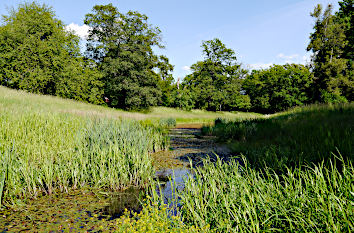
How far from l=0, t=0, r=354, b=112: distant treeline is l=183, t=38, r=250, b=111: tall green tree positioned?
204mm

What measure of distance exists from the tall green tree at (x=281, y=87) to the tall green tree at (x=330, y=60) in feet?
29.3

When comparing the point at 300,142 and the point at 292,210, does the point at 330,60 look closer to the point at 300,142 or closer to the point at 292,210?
the point at 300,142

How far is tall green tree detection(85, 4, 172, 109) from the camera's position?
102 ft

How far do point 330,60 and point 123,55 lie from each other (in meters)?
30.2

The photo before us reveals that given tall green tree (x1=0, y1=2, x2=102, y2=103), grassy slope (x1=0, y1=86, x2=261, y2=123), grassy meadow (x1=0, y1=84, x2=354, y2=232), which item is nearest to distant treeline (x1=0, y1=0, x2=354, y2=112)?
tall green tree (x1=0, y1=2, x2=102, y2=103)

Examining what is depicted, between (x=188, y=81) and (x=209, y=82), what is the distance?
6088mm

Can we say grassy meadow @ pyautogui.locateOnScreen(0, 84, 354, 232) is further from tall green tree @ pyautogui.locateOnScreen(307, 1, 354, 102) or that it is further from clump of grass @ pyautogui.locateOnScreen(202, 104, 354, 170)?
tall green tree @ pyautogui.locateOnScreen(307, 1, 354, 102)

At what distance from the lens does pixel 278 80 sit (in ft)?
150

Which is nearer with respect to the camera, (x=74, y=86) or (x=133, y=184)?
(x=133, y=184)

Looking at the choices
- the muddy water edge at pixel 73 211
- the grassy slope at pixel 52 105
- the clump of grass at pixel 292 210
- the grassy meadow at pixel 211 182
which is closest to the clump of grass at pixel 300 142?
the grassy meadow at pixel 211 182

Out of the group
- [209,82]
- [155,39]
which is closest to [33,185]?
[155,39]

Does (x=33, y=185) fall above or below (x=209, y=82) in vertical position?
below

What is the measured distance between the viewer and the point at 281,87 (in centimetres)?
4562

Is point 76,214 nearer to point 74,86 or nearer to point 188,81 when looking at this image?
point 74,86
